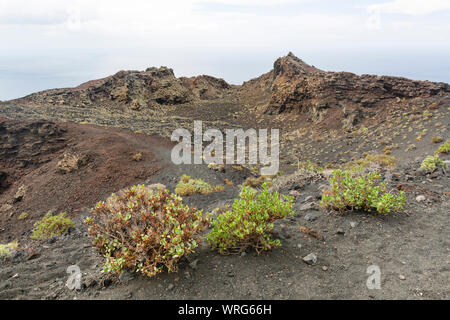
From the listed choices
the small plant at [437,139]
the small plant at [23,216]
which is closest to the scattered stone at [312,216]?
the small plant at [23,216]

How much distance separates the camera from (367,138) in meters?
19.1

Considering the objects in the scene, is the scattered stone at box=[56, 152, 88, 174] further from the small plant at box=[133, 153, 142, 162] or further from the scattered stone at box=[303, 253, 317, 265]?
the scattered stone at box=[303, 253, 317, 265]

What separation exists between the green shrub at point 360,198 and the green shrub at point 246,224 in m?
1.39

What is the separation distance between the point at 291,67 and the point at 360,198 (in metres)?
30.7

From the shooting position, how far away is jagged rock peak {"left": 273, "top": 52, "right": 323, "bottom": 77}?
31.5m

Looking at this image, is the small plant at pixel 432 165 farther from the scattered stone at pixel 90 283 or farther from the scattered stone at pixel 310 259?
the scattered stone at pixel 90 283

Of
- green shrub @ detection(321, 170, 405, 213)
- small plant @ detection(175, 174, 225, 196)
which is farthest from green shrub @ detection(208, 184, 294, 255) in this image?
small plant @ detection(175, 174, 225, 196)

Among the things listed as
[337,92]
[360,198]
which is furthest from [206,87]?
[360,198]

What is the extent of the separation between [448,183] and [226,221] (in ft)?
16.7

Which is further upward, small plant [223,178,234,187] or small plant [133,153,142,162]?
small plant [133,153,142,162]

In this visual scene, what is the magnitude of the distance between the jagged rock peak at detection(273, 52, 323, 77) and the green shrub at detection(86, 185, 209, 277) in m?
30.0
